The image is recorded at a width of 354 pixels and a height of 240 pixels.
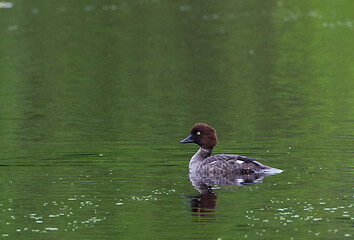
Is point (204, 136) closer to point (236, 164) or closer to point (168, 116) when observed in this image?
point (236, 164)

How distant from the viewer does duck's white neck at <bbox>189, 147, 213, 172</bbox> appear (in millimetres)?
16516

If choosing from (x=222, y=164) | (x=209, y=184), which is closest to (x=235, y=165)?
(x=222, y=164)

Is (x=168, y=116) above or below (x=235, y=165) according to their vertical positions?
above

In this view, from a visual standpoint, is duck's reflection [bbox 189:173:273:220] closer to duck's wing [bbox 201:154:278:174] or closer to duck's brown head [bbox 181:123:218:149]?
duck's wing [bbox 201:154:278:174]

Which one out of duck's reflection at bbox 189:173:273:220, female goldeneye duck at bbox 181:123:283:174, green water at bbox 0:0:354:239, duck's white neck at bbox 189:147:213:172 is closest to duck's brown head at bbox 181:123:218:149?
female goldeneye duck at bbox 181:123:283:174

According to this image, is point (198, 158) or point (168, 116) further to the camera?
point (168, 116)

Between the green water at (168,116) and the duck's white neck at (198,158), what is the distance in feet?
0.63

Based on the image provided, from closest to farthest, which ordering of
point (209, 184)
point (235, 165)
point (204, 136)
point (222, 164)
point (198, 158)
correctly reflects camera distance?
point (209, 184) → point (235, 165) → point (222, 164) → point (198, 158) → point (204, 136)

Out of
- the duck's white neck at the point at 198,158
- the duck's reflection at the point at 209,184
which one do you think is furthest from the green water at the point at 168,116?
the duck's white neck at the point at 198,158

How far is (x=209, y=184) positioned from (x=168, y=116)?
7459 millimetres

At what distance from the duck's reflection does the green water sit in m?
0.07

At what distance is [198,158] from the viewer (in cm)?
1692

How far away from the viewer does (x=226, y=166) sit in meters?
16.2

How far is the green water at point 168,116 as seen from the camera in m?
12.9
